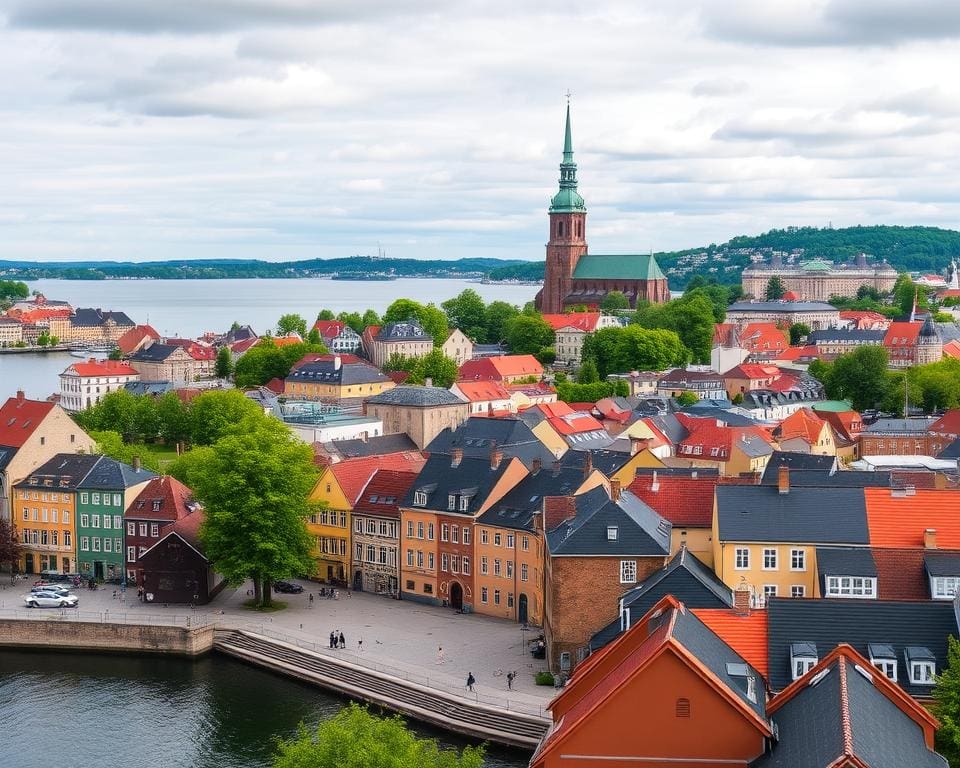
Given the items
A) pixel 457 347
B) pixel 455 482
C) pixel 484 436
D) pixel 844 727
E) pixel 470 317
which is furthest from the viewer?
pixel 470 317

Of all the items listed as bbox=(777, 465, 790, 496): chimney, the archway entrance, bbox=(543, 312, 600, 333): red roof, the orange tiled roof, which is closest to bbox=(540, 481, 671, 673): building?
bbox=(777, 465, 790, 496): chimney

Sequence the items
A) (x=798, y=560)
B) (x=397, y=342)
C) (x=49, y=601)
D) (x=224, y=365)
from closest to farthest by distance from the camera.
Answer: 1. (x=798, y=560)
2. (x=49, y=601)
3. (x=397, y=342)
4. (x=224, y=365)

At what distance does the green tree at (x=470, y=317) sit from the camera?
555 ft

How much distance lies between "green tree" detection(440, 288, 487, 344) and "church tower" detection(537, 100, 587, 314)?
21.3 m

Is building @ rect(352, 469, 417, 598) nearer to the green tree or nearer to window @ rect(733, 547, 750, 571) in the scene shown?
window @ rect(733, 547, 750, 571)

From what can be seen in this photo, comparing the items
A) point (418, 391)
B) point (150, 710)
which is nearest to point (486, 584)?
point (150, 710)

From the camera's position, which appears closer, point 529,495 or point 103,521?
point 529,495

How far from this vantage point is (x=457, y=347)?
145375 millimetres

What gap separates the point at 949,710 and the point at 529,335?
123 meters

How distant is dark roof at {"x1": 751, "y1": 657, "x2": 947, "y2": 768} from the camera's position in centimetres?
2348

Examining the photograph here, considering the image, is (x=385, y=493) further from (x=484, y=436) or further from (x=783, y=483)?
(x=783, y=483)

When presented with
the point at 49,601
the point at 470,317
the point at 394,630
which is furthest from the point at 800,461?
the point at 470,317

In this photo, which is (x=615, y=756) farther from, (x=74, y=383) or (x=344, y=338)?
(x=344, y=338)

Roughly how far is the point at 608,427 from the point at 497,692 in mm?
48879
